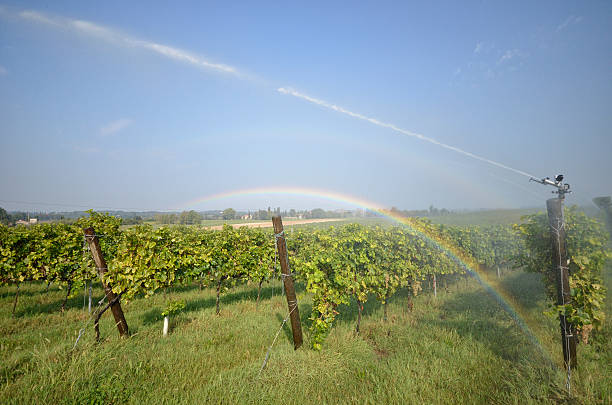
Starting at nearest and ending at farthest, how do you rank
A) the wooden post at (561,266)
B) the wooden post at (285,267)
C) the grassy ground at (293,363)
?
the grassy ground at (293,363) → the wooden post at (561,266) → the wooden post at (285,267)

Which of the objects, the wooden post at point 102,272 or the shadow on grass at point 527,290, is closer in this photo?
the wooden post at point 102,272

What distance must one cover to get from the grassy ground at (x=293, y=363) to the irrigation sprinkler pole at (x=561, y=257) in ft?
1.25

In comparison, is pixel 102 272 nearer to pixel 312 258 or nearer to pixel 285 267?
pixel 285 267

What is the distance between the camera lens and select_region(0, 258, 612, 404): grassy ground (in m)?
3.54

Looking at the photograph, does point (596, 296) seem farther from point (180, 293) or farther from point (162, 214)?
point (162, 214)

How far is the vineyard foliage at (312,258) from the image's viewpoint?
4.96 metres

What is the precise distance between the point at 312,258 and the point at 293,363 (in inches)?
79.8

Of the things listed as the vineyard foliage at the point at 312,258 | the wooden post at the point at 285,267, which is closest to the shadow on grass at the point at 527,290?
the vineyard foliage at the point at 312,258

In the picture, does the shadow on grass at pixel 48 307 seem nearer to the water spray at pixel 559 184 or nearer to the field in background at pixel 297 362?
the field in background at pixel 297 362

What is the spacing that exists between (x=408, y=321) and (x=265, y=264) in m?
4.83

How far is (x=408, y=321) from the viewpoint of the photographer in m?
6.78

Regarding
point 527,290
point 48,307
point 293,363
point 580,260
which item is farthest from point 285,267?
point 527,290

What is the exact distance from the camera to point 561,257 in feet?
13.0

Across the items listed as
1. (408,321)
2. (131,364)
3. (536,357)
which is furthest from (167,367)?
(536,357)
